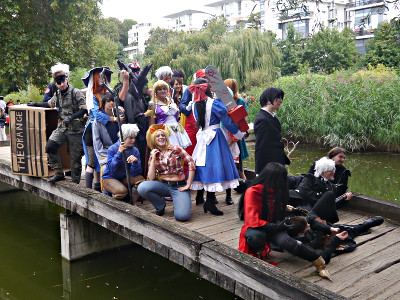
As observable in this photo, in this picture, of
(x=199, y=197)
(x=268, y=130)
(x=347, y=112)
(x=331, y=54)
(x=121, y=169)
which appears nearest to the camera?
(x=268, y=130)

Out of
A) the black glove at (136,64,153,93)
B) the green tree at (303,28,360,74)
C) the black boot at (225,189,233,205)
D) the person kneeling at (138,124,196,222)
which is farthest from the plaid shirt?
the green tree at (303,28,360,74)

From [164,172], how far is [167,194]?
0.83 feet

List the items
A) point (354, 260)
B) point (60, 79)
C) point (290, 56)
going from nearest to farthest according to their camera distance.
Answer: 1. point (354, 260)
2. point (60, 79)
3. point (290, 56)

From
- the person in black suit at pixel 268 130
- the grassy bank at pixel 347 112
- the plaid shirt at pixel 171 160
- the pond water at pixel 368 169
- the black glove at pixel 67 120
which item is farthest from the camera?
the grassy bank at pixel 347 112

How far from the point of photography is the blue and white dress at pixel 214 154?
16.3 feet

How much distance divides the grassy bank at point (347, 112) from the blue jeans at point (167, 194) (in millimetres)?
9504

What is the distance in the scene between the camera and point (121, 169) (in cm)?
543

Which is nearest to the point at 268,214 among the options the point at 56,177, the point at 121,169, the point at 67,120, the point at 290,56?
the point at 121,169

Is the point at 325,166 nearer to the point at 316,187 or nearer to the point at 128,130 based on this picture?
the point at 316,187

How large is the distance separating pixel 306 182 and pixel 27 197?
7.75 m

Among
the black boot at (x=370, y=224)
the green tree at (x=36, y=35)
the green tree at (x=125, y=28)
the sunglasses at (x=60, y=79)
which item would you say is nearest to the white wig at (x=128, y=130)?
the sunglasses at (x=60, y=79)

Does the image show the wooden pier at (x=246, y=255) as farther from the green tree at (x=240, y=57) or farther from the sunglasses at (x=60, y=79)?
the green tree at (x=240, y=57)

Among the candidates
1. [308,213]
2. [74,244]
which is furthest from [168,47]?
[308,213]

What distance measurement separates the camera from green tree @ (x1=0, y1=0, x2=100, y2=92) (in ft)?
45.5
